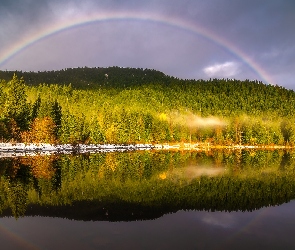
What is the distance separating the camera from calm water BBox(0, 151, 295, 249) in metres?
14.9

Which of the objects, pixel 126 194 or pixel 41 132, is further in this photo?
pixel 41 132

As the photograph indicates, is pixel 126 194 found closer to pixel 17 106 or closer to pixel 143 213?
pixel 143 213

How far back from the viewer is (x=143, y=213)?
66.3ft

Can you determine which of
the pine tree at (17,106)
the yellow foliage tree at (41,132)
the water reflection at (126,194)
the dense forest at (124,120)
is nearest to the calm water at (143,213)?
the water reflection at (126,194)

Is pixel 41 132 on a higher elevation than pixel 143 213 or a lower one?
higher

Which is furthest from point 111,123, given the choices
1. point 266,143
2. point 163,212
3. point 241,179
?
point 163,212

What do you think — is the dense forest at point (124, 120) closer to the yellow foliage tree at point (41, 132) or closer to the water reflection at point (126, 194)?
the yellow foliage tree at point (41, 132)

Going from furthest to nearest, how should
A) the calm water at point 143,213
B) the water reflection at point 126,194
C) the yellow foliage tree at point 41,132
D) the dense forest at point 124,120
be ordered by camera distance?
the dense forest at point 124,120, the yellow foliage tree at point 41,132, the water reflection at point 126,194, the calm water at point 143,213

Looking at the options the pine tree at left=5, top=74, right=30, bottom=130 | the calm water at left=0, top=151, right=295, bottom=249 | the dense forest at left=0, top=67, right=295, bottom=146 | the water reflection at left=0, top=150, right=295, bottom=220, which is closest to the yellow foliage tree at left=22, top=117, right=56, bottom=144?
the dense forest at left=0, top=67, right=295, bottom=146

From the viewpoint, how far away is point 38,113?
310 feet

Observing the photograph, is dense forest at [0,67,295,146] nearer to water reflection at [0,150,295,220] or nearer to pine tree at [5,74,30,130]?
pine tree at [5,74,30,130]

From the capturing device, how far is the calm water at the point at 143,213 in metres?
14.9

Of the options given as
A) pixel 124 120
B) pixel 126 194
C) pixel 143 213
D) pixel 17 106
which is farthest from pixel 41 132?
pixel 143 213

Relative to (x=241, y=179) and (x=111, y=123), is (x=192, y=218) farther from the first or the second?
(x=111, y=123)
